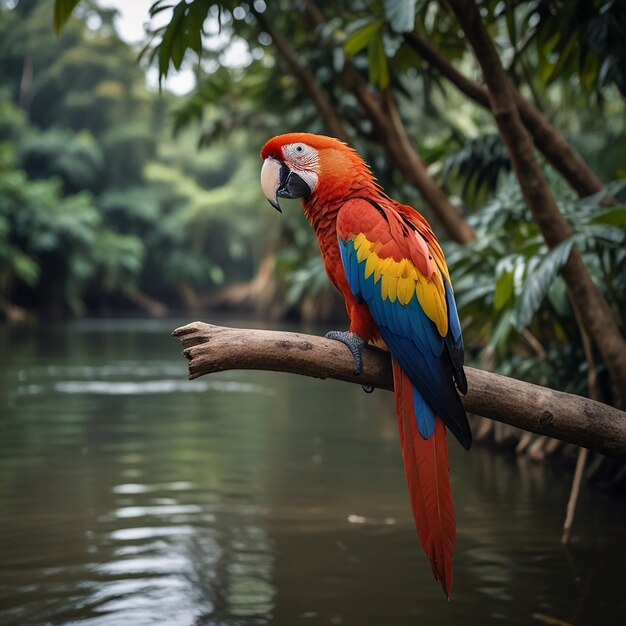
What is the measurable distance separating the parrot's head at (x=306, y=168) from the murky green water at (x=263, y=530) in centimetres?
138

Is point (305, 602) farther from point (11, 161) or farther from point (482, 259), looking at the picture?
point (11, 161)

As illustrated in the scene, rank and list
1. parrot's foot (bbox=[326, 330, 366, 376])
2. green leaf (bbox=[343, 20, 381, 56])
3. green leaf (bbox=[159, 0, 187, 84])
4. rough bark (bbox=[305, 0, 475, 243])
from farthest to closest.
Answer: rough bark (bbox=[305, 0, 475, 243])
green leaf (bbox=[343, 20, 381, 56])
green leaf (bbox=[159, 0, 187, 84])
parrot's foot (bbox=[326, 330, 366, 376])

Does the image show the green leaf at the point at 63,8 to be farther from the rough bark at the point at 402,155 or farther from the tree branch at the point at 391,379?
the rough bark at the point at 402,155

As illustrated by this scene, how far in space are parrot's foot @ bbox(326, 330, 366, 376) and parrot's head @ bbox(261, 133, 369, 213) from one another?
442mm

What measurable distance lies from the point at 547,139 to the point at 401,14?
1404mm

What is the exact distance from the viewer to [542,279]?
3119mm

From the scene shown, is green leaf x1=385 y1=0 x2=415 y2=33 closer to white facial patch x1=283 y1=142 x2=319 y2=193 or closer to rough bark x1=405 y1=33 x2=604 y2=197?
white facial patch x1=283 y1=142 x2=319 y2=193

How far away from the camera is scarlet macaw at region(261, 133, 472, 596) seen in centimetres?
195

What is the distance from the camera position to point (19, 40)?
24891 mm

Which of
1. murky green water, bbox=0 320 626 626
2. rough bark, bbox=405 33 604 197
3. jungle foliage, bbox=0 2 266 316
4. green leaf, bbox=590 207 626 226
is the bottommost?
murky green water, bbox=0 320 626 626

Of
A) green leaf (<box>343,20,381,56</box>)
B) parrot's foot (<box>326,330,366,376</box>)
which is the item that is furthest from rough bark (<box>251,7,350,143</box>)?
parrot's foot (<box>326,330,366,376</box>)

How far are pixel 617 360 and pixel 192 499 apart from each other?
2.19 metres

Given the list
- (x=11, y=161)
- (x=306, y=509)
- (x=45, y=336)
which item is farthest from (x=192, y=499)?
(x=11, y=161)

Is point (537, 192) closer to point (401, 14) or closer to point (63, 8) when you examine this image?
point (401, 14)
